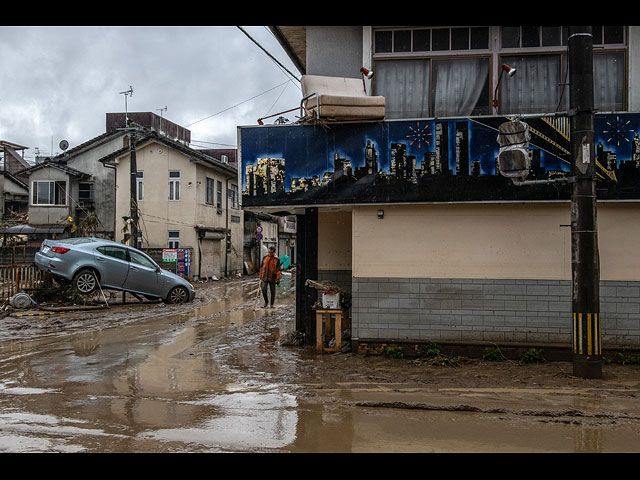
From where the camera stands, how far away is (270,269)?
15.6 meters

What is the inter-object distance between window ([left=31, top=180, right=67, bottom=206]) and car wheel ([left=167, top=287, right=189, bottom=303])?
21.1 metres

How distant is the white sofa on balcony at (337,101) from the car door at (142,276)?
29.8 ft

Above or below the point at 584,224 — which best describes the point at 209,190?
above

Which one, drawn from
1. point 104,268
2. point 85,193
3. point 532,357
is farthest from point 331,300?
point 85,193

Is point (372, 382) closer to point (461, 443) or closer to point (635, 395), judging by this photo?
point (461, 443)

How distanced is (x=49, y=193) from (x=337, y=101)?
1215 inches

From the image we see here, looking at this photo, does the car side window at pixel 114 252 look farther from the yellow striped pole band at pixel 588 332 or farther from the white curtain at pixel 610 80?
the white curtain at pixel 610 80

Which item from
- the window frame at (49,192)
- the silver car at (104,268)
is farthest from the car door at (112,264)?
the window frame at (49,192)

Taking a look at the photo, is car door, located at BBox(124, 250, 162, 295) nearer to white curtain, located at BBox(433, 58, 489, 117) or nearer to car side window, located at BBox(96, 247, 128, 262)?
car side window, located at BBox(96, 247, 128, 262)

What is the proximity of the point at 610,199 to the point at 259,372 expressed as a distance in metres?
5.97

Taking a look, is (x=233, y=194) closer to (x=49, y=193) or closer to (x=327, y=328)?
(x=49, y=193)

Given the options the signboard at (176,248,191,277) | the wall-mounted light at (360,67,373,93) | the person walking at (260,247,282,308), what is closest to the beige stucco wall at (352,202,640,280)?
the wall-mounted light at (360,67,373,93)
